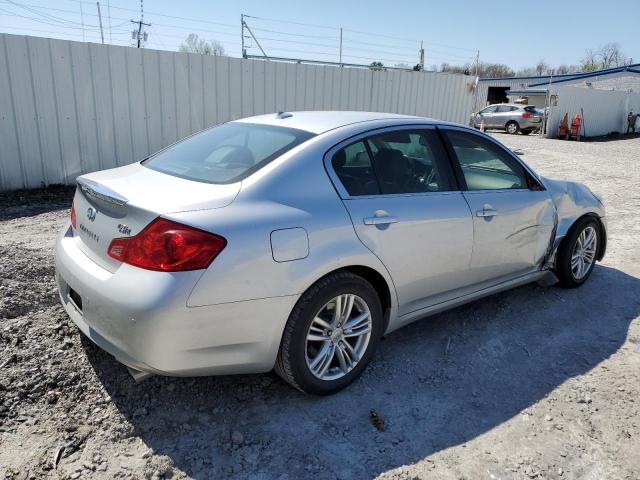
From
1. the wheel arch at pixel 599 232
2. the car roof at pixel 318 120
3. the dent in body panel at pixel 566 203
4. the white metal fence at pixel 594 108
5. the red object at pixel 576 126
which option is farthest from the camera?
the white metal fence at pixel 594 108

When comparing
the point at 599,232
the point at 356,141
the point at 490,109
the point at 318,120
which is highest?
the point at 318,120

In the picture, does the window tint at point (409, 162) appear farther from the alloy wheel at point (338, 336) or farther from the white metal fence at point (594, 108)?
the white metal fence at point (594, 108)

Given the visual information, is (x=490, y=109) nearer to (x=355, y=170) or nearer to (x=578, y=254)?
(x=578, y=254)

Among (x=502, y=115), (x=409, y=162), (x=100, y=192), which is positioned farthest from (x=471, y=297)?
(x=502, y=115)

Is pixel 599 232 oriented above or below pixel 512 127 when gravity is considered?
above

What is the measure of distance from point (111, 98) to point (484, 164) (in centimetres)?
668

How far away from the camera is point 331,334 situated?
2.97 metres

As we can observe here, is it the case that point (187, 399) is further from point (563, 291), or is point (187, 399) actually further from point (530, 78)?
point (530, 78)

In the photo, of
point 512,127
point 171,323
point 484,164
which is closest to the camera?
point 171,323

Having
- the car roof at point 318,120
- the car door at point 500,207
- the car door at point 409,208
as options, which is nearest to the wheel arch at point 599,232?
the car door at point 500,207

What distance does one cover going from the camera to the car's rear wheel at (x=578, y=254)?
15.0 feet

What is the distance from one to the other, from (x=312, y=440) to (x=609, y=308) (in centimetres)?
313

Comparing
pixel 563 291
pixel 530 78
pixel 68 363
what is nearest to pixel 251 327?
pixel 68 363

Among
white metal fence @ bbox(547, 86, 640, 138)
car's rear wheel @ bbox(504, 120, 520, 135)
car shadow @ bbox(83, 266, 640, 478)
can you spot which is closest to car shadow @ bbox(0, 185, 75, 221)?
car shadow @ bbox(83, 266, 640, 478)
